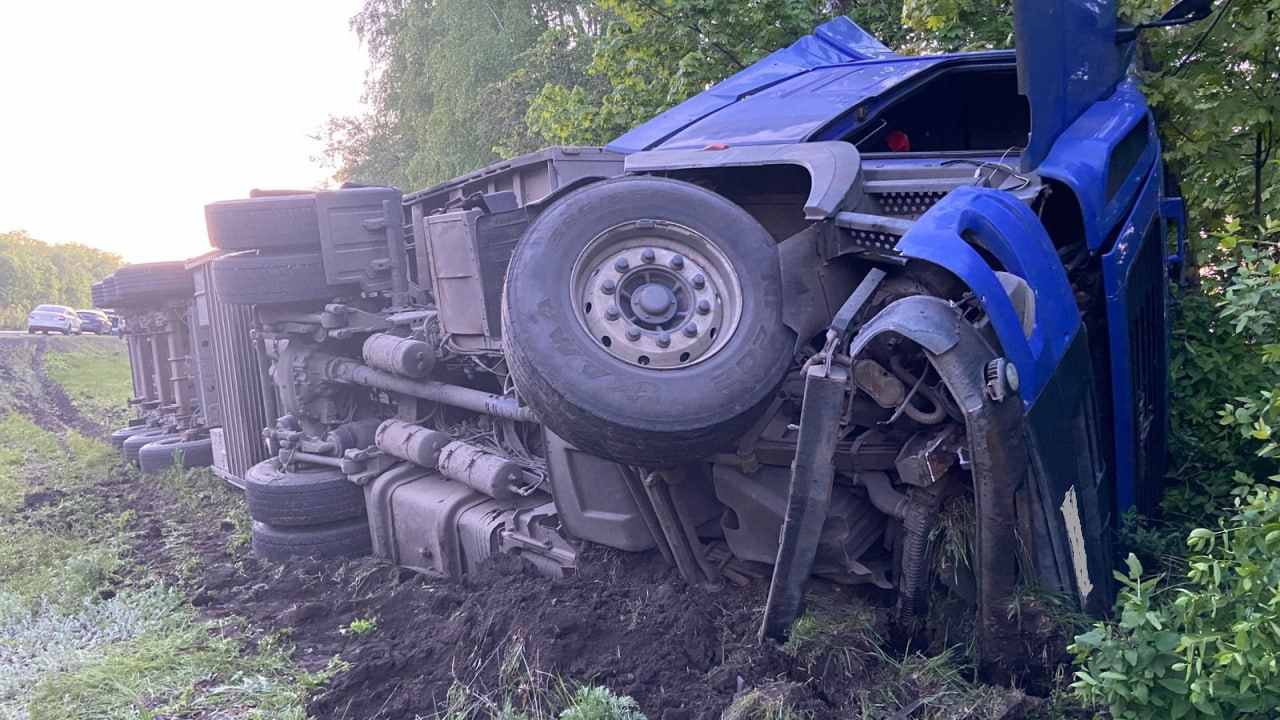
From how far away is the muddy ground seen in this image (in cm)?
319

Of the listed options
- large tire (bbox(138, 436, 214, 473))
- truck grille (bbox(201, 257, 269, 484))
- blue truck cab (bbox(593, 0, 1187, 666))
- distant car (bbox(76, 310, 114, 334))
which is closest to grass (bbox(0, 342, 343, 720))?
truck grille (bbox(201, 257, 269, 484))

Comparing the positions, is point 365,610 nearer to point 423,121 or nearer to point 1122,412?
point 1122,412

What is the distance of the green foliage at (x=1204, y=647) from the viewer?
2518mm

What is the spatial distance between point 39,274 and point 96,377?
19821mm

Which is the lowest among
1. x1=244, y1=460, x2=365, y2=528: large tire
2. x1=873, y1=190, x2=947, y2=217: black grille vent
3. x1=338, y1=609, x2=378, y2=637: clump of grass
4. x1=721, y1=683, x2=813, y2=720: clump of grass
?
x1=338, y1=609, x2=378, y2=637: clump of grass

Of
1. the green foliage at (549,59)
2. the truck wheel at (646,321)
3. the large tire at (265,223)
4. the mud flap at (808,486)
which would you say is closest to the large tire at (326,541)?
the large tire at (265,223)

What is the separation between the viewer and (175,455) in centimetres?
1029

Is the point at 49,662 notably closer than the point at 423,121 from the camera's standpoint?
Yes

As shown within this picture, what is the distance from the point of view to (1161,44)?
20.3 ft

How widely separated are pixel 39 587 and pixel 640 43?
6401 millimetres

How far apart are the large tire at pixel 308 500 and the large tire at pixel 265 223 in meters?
1.55

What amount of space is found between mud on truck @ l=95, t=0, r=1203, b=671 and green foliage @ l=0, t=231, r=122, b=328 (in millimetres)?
37680

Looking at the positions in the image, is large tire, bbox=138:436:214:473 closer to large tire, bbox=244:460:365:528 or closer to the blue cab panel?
large tire, bbox=244:460:365:528

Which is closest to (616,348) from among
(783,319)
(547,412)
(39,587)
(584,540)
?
(547,412)
